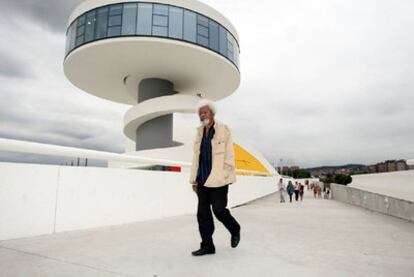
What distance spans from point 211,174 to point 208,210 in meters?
0.44

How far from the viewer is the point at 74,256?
9.41 ft

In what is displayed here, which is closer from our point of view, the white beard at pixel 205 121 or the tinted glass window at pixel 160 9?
the white beard at pixel 205 121

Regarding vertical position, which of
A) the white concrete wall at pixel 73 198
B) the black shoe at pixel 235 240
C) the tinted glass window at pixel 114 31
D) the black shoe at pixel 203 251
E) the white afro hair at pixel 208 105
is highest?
the tinted glass window at pixel 114 31

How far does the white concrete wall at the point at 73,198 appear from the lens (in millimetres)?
3557

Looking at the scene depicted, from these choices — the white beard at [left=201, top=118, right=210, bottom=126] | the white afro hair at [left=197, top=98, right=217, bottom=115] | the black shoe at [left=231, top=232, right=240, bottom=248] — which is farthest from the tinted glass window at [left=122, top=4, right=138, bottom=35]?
the black shoe at [left=231, top=232, right=240, bottom=248]

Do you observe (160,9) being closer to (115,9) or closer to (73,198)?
(115,9)

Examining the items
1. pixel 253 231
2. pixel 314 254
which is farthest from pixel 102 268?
pixel 253 231

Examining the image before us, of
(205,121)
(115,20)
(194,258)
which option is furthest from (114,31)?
(194,258)

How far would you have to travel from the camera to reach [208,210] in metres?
3.19

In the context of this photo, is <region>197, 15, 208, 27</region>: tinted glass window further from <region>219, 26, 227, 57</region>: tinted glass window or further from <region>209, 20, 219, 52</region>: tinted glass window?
<region>219, 26, 227, 57</region>: tinted glass window

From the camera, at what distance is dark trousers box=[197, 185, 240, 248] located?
308cm

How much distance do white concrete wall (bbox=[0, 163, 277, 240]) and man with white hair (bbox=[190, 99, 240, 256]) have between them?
7.36ft

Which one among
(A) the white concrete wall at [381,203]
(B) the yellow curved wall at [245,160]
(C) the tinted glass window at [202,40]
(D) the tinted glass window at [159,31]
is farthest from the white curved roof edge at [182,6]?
(A) the white concrete wall at [381,203]

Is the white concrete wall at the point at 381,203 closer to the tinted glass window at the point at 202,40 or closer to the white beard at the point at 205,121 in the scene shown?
the white beard at the point at 205,121
